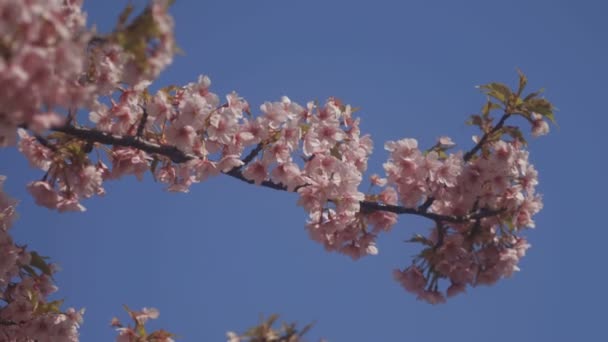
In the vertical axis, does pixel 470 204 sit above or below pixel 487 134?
below

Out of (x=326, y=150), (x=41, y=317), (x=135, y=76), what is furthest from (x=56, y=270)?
(x=135, y=76)

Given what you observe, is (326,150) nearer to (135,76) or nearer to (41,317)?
(135,76)

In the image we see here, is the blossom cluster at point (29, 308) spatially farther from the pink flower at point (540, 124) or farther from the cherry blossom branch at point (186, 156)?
the pink flower at point (540, 124)

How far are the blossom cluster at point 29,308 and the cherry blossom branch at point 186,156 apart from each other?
150 centimetres

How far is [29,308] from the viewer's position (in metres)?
6.28

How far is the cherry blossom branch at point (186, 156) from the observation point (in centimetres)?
530

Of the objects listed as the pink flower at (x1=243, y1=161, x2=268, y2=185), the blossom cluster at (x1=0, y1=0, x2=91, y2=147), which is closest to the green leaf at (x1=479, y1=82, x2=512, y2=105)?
the pink flower at (x1=243, y1=161, x2=268, y2=185)

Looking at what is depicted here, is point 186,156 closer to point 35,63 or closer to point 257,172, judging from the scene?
point 257,172

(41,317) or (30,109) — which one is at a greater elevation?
(41,317)

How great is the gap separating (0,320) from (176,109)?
9.50 feet

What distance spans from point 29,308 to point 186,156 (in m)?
2.38

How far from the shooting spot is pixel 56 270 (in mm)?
6664

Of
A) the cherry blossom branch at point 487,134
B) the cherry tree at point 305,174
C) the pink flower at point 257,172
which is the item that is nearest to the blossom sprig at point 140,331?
the cherry tree at point 305,174

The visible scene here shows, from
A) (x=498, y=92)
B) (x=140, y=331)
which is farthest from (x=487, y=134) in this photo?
(x=140, y=331)
